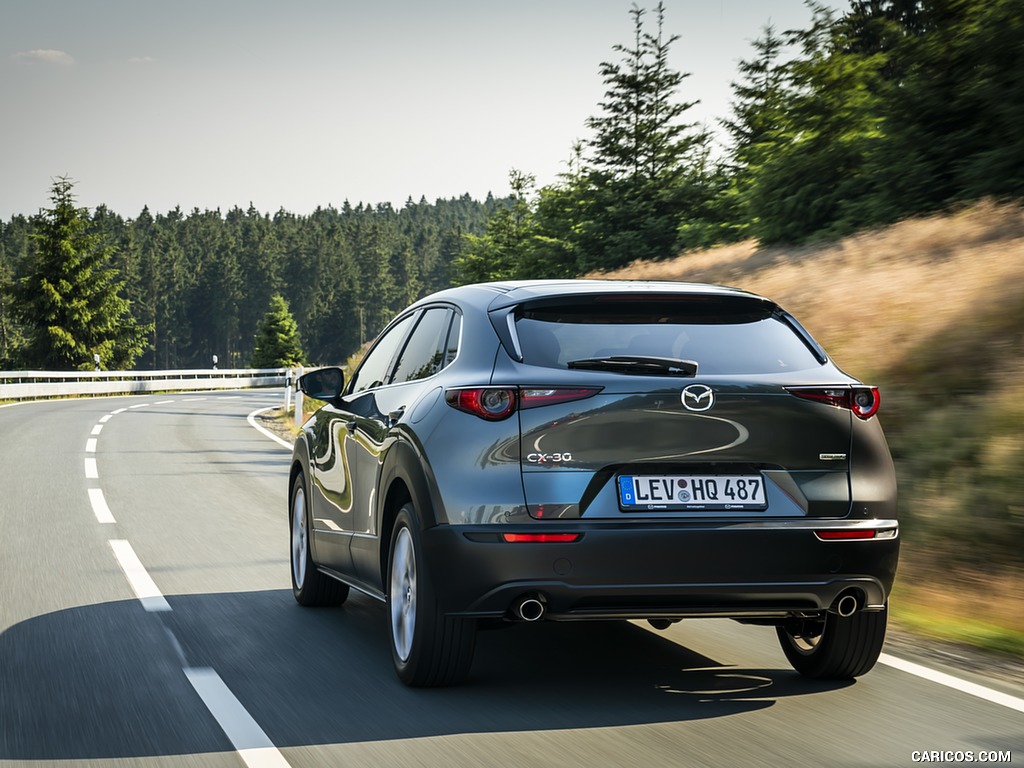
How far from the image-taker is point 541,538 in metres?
4.77

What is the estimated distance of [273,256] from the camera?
16938cm

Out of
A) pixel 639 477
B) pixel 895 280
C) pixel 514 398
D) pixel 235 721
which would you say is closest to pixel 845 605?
pixel 639 477

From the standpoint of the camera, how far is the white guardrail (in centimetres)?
4359

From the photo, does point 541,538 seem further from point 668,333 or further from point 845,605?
point 845,605

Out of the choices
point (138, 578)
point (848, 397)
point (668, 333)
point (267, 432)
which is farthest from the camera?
point (267, 432)

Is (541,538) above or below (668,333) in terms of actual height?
below

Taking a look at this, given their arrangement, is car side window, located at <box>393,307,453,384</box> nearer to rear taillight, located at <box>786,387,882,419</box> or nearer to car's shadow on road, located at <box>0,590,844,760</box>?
car's shadow on road, located at <box>0,590,844,760</box>

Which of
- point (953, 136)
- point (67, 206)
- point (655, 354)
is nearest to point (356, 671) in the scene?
point (655, 354)

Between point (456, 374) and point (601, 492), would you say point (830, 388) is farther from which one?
point (456, 374)

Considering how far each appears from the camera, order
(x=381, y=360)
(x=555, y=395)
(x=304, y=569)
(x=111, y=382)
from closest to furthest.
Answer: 1. (x=555, y=395)
2. (x=381, y=360)
3. (x=304, y=569)
4. (x=111, y=382)

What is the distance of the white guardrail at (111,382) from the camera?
4359 cm

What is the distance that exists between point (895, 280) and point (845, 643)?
34.4 ft

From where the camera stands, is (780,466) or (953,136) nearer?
(780,466)

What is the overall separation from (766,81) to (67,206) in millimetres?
49444
